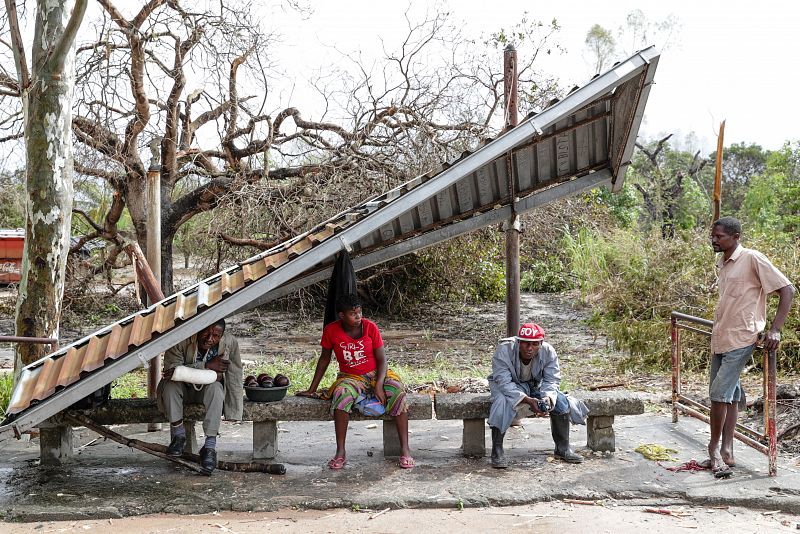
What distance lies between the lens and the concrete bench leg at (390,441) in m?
6.29

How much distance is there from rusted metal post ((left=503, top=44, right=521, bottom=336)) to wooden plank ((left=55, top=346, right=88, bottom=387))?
3.72 metres

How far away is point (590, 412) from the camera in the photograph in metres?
6.22

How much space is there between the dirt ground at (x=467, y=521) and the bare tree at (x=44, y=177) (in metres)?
2.87

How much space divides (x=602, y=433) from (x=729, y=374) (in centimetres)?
120

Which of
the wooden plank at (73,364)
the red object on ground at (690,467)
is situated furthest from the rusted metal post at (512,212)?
the wooden plank at (73,364)

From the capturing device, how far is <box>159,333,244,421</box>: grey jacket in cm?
593

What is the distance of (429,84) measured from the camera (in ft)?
42.3

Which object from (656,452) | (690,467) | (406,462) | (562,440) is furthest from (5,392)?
(690,467)

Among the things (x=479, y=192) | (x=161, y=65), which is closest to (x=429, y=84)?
(x=161, y=65)

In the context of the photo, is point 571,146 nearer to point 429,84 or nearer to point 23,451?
point 23,451

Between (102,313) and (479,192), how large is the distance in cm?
1175

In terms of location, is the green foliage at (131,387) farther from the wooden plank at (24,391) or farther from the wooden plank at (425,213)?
the wooden plank at (425,213)

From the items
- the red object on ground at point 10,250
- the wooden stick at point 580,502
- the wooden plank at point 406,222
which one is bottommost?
the wooden stick at point 580,502

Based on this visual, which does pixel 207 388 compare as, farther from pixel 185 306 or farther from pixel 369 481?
pixel 369 481
